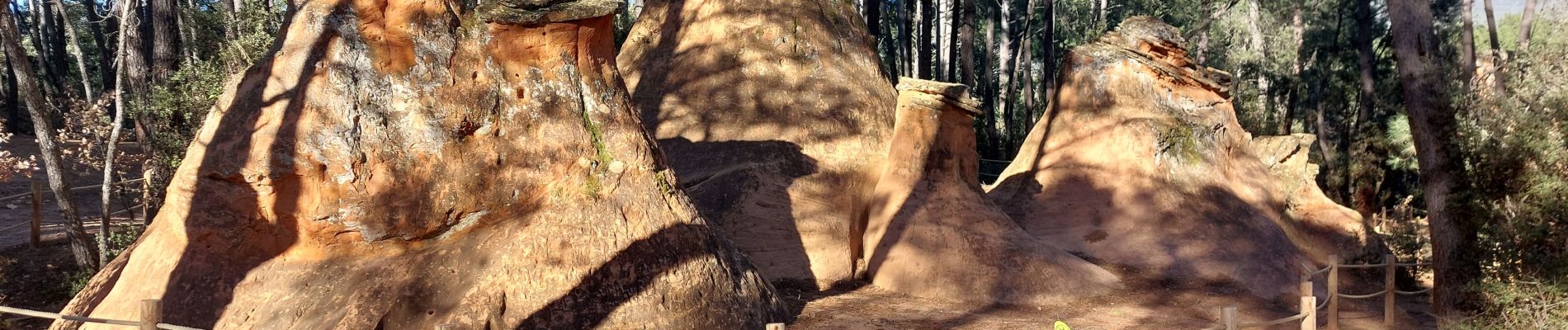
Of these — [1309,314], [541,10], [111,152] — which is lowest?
[1309,314]

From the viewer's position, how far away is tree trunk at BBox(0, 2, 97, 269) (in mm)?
8633

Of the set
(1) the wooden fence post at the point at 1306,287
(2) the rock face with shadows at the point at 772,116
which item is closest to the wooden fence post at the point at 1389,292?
(1) the wooden fence post at the point at 1306,287

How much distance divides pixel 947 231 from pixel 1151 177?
311 centimetres

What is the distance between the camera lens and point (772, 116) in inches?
400

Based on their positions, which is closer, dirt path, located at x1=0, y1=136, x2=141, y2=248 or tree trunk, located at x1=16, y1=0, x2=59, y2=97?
dirt path, located at x1=0, y1=136, x2=141, y2=248

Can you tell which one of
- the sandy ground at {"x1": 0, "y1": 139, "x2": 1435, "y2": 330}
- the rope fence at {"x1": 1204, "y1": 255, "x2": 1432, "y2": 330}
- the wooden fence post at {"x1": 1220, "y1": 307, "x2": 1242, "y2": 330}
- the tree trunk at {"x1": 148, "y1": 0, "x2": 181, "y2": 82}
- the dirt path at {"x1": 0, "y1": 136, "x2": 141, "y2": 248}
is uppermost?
the tree trunk at {"x1": 148, "y1": 0, "x2": 181, "y2": 82}

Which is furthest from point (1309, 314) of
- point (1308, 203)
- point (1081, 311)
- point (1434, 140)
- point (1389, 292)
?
point (1308, 203)

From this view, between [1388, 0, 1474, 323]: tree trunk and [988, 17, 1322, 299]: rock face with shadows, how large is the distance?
195 centimetres

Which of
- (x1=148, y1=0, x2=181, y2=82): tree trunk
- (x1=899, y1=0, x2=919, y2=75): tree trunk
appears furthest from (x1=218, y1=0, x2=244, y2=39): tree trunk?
(x1=899, y1=0, x2=919, y2=75): tree trunk

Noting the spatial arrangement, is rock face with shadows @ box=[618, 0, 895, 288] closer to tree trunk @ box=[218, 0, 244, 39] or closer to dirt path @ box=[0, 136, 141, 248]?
tree trunk @ box=[218, 0, 244, 39]

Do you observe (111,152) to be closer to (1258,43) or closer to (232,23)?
(232,23)

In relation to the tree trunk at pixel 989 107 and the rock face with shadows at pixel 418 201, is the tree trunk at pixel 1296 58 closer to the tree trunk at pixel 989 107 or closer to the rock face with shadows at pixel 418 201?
the tree trunk at pixel 989 107

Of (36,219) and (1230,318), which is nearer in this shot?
(1230,318)

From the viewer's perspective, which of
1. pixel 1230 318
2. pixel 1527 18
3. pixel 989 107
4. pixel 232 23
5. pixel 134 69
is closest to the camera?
pixel 1230 318
